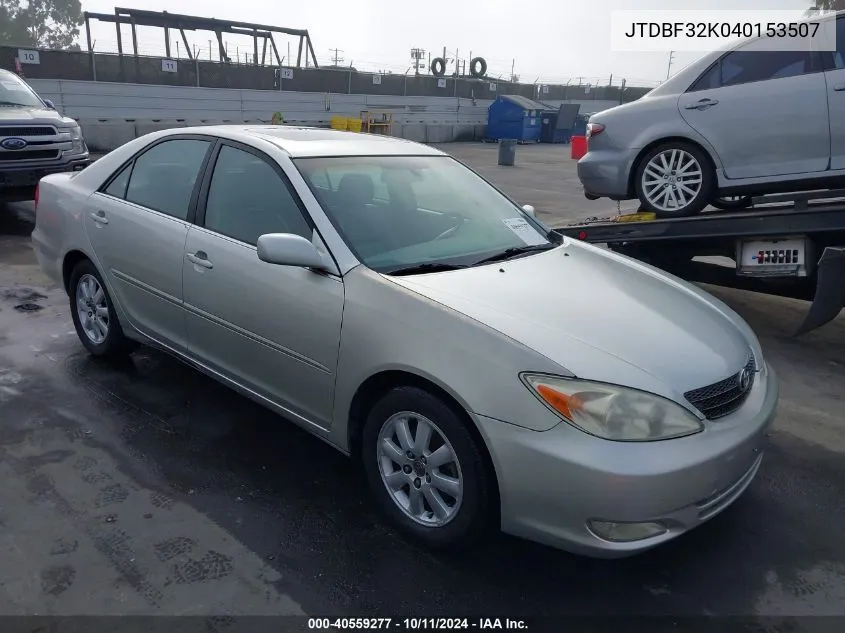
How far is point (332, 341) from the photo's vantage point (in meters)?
2.88

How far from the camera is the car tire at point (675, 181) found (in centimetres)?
602

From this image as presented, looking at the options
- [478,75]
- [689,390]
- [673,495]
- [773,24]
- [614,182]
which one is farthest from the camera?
[478,75]

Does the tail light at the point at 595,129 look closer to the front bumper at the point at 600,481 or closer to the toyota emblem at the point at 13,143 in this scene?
the front bumper at the point at 600,481

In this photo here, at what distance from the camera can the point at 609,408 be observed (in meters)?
2.34

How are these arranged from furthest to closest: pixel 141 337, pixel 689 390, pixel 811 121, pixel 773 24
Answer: pixel 773 24 → pixel 811 121 → pixel 141 337 → pixel 689 390

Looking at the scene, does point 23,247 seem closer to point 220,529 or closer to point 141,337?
point 141,337

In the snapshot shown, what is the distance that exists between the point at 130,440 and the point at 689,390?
107 inches

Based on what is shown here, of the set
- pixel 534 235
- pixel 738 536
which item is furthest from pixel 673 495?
pixel 534 235

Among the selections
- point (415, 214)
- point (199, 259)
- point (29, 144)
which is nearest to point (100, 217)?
point (199, 259)

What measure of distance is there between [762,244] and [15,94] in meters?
9.84

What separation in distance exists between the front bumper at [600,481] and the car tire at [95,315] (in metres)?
2.88

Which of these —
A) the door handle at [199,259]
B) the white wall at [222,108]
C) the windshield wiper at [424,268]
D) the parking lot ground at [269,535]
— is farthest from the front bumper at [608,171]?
the white wall at [222,108]

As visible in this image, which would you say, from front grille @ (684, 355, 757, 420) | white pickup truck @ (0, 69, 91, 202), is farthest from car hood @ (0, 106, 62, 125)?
front grille @ (684, 355, 757, 420)

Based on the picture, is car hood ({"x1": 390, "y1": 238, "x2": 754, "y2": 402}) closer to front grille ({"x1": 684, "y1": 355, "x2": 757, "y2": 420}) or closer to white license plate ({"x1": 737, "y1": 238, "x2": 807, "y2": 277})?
front grille ({"x1": 684, "y1": 355, "x2": 757, "y2": 420})
